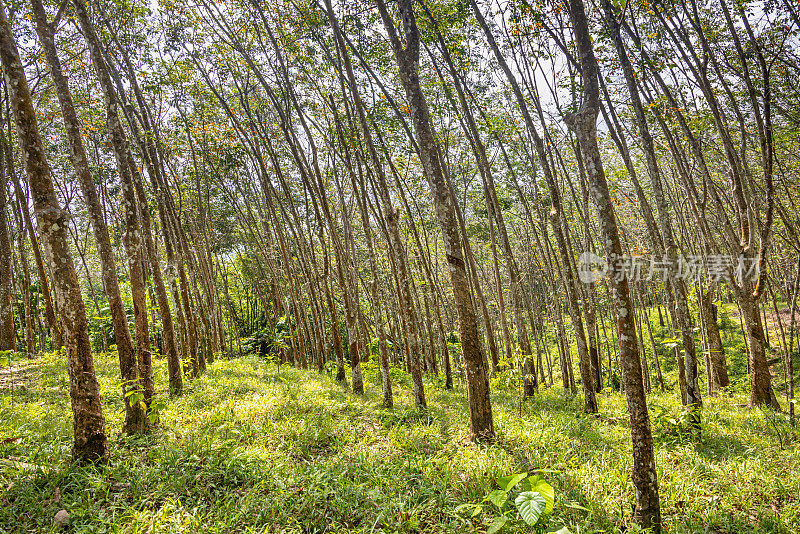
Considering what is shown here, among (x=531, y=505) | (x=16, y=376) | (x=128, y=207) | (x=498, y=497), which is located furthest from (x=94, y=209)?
(x=16, y=376)

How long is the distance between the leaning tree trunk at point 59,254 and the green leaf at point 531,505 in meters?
4.13

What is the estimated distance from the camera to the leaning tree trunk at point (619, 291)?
330cm

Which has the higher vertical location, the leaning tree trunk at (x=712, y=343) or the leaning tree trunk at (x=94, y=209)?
the leaning tree trunk at (x=94, y=209)

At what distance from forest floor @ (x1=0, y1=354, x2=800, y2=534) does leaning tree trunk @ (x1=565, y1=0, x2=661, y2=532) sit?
1.91 ft

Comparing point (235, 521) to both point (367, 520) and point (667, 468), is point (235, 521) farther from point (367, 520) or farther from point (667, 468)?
point (667, 468)

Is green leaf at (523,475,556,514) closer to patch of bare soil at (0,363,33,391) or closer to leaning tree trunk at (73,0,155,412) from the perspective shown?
leaning tree trunk at (73,0,155,412)

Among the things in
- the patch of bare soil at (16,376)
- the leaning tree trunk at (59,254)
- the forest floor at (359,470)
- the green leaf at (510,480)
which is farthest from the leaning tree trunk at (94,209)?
the patch of bare soil at (16,376)

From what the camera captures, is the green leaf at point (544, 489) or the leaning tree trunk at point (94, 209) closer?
the green leaf at point (544, 489)

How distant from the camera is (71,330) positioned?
12.9 ft

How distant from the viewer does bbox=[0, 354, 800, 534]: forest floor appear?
3.57 meters

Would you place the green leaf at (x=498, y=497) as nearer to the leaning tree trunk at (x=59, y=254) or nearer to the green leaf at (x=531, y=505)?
the green leaf at (x=531, y=505)

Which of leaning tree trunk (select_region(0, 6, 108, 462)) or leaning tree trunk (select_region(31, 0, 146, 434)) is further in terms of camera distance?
leaning tree trunk (select_region(31, 0, 146, 434))

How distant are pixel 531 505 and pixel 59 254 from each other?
4.66 metres

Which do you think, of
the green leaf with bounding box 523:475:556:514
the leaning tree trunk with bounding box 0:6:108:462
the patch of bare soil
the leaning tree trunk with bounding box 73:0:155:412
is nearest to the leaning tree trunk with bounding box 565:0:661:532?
the green leaf with bounding box 523:475:556:514
